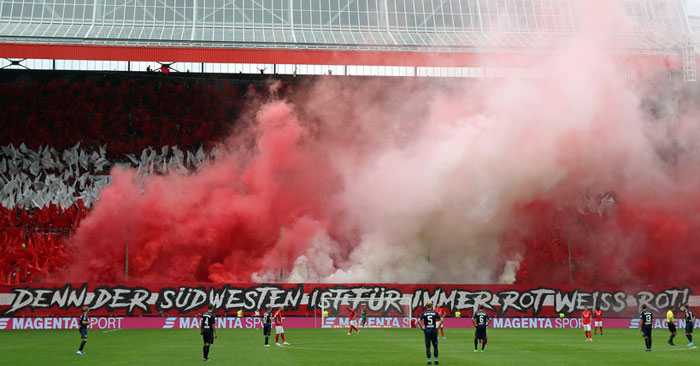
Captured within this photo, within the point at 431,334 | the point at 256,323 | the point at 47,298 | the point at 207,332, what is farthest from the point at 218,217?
the point at 431,334

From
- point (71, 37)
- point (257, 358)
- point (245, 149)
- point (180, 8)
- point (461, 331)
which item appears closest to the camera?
point (257, 358)

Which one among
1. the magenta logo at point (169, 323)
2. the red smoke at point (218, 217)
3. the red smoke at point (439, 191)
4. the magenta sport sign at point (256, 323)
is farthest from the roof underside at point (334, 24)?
the magenta logo at point (169, 323)

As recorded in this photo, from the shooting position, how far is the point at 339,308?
50344 millimetres

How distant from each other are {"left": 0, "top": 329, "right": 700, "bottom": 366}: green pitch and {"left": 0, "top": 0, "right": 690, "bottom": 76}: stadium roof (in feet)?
75.0

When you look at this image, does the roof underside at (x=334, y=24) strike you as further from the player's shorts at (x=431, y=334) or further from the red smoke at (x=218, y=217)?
the player's shorts at (x=431, y=334)

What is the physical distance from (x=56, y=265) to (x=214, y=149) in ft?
50.8

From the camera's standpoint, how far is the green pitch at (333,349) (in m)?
27.0

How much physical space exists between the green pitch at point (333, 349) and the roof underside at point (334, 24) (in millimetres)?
23447

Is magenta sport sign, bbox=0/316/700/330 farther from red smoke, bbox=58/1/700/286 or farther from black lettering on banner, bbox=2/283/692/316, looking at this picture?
red smoke, bbox=58/1/700/286

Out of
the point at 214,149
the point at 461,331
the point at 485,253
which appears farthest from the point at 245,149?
the point at 461,331

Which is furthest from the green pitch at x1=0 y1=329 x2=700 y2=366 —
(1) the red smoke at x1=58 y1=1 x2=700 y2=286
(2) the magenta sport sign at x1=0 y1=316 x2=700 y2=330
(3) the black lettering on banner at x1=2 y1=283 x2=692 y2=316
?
(1) the red smoke at x1=58 y1=1 x2=700 y2=286

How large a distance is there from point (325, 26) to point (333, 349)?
112 feet

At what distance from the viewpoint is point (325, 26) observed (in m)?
60.5

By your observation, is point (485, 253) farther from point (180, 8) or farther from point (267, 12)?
point (180, 8)
